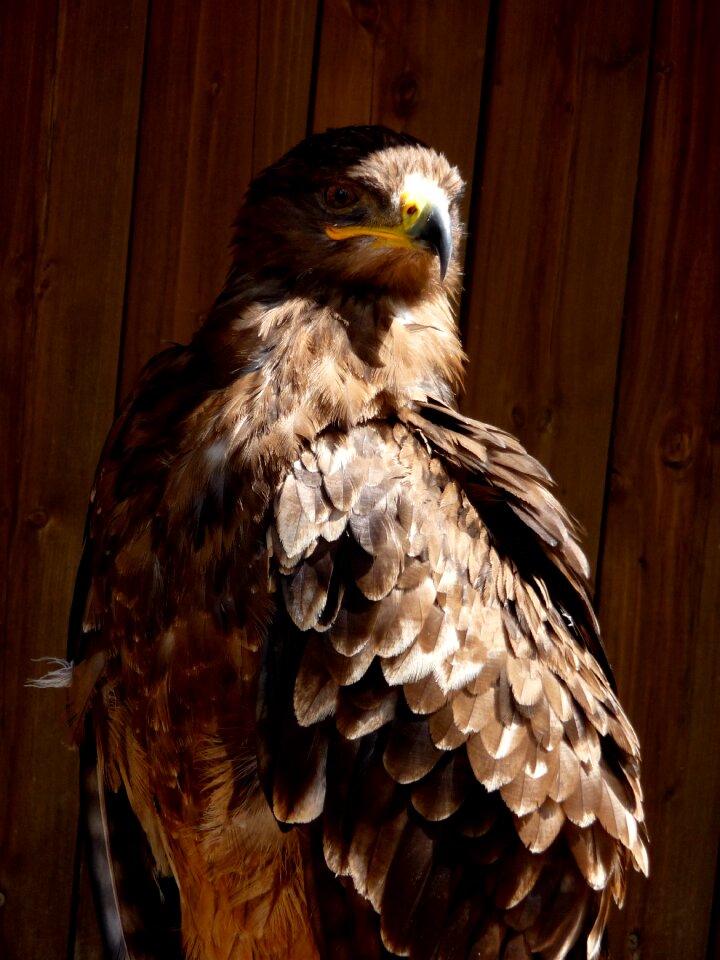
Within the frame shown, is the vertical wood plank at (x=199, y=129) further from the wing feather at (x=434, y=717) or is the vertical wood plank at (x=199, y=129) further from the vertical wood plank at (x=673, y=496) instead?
the wing feather at (x=434, y=717)

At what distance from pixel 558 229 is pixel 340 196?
3.33 ft

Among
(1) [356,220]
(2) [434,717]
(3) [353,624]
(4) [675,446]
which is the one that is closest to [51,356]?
(1) [356,220]

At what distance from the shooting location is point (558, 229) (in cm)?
334

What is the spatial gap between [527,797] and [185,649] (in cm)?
70

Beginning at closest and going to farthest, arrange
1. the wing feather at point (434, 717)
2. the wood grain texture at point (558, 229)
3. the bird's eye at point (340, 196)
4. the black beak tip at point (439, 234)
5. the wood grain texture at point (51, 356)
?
1. the wing feather at point (434, 717)
2. the black beak tip at point (439, 234)
3. the bird's eye at point (340, 196)
4. the wood grain texture at point (51, 356)
5. the wood grain texture at point (558, 229)

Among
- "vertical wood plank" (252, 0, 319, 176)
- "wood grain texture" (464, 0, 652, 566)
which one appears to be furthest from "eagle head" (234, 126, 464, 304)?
"wood grain texture" (464, 0, 652, 566)

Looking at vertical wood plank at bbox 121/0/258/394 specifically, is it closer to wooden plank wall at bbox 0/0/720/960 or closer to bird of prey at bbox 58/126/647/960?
wooden plank wall at bbox 0/0/720/960

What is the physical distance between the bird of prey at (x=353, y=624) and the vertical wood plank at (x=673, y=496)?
0.85 m

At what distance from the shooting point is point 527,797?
7.39 feet

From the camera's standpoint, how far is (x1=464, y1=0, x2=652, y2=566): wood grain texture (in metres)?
3.30

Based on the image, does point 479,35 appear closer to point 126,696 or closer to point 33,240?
point 33,240

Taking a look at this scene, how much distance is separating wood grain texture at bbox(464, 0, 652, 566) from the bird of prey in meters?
0.75

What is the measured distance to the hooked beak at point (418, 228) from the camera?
241cm

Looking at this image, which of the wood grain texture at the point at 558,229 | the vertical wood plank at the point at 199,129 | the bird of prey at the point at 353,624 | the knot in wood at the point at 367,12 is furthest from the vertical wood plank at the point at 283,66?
the bird of prey at the point at 353,624
